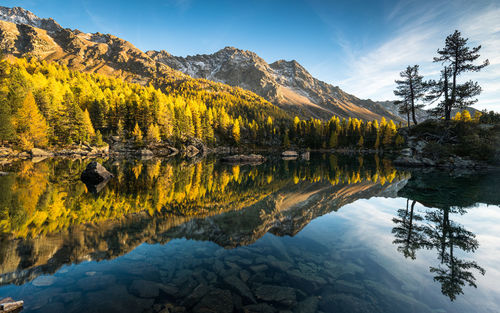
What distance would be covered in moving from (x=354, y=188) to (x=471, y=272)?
12.2 m

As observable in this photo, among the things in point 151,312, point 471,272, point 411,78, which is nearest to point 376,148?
point 411,78

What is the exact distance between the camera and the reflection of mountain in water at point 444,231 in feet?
18.6

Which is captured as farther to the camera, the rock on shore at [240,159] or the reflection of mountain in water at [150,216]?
the rock on shore at [240,159]

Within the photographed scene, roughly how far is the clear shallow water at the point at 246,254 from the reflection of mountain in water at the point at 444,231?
0.17 feet

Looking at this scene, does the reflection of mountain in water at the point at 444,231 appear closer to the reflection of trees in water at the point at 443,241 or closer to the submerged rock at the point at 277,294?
the reflection of trees in water at the point at 443,241

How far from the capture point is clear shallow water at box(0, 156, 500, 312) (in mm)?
4672

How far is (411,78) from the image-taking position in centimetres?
4553

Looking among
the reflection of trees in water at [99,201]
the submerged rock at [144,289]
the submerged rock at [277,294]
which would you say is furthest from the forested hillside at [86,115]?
the submerged rock at [277,294]

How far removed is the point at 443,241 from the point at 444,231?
4.04ft

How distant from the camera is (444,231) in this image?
8.45m

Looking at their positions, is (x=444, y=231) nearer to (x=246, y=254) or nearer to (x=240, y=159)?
(x=246, y=254)

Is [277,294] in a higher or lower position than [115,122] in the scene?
lower

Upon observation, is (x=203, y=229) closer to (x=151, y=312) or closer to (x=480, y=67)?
(x=151, y=312)

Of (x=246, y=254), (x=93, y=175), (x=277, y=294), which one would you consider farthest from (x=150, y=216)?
(x=93, y=175)
